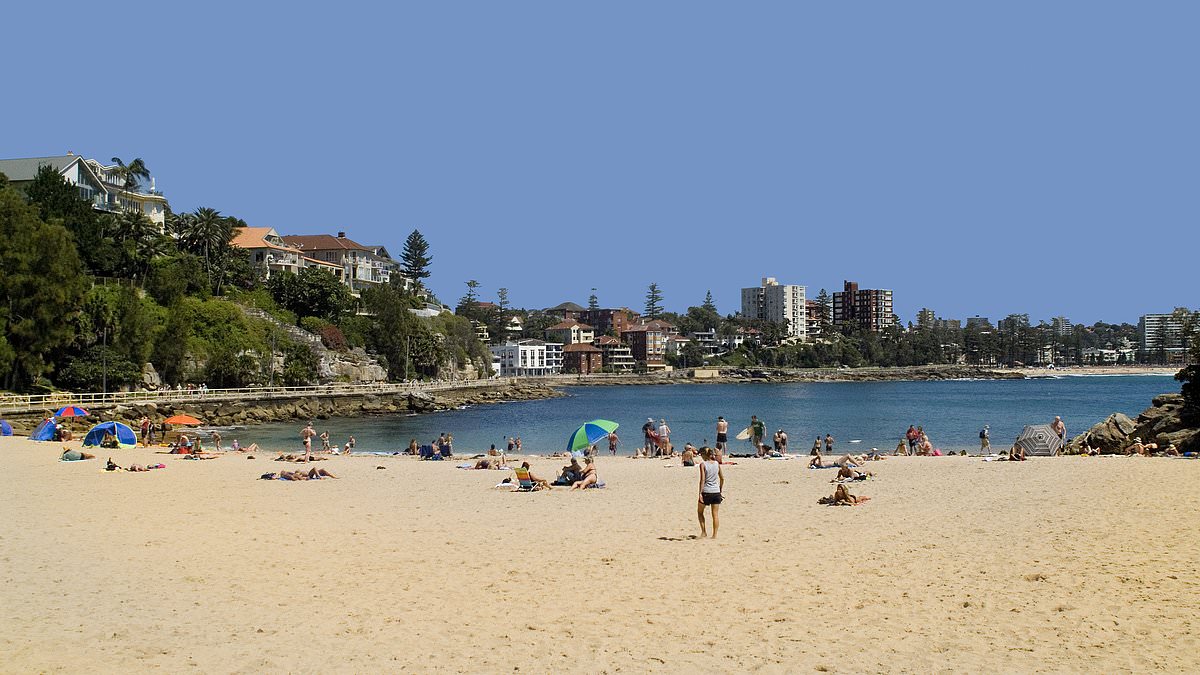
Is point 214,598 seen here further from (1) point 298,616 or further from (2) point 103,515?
(2) point 103,515

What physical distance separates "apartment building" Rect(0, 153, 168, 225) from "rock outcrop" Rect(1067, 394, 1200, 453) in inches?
2845

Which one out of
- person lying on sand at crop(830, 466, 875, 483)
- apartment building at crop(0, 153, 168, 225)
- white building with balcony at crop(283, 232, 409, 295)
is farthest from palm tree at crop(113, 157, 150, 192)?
person lying on sand at crop(830, 466, 875, 483)

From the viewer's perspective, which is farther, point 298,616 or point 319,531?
point 319,531

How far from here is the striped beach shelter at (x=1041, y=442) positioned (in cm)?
2641

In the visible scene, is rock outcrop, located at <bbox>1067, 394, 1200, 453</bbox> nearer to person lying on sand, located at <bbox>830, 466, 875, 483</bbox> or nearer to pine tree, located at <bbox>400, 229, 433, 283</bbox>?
person lying on sand, located at <bbox>830, 466, 875, 483</bbox>

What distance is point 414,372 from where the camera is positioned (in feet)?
314

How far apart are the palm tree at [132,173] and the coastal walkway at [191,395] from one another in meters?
34.7

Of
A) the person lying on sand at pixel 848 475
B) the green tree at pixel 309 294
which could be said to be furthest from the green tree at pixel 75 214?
the person lying on sand at pixel 848 475

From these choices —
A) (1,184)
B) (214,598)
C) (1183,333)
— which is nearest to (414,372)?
(1,184)

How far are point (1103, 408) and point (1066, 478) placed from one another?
66.6 meters

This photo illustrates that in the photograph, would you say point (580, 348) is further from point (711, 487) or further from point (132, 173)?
point (711, 487)

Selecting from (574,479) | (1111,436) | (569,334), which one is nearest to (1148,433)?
(1111,436)

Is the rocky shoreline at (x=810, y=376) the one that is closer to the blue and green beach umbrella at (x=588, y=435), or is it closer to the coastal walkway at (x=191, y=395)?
the coastal walkway at (x=191, y=395)

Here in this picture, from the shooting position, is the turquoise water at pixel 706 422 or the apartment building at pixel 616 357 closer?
the turquoise water at pixel 706 422
